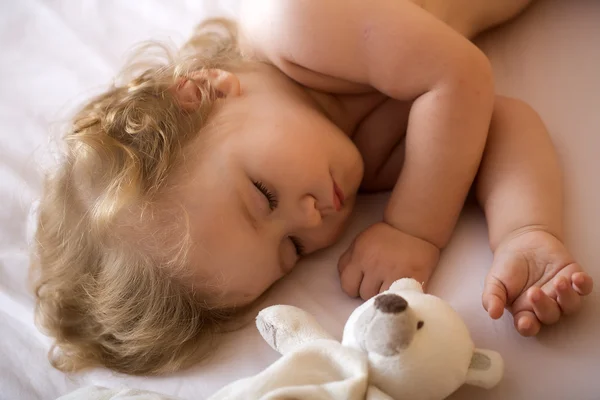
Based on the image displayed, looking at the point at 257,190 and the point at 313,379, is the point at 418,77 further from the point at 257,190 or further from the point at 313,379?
the point at 313,379

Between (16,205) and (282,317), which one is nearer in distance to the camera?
(282,317)

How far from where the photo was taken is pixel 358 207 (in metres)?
0.96

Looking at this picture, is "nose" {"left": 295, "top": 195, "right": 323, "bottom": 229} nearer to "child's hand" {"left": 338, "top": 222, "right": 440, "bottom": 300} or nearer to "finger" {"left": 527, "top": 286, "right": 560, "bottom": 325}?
"child's hand" {"left": 338, "top": 222, "right": 440, "bottom": 300}

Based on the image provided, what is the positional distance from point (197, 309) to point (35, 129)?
1.82 feet

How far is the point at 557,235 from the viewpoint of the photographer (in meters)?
0.74

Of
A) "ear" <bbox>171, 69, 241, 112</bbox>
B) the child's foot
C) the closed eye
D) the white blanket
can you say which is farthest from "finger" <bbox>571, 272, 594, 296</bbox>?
"ear" <bbox>171, 69, 241, 112</bbox>

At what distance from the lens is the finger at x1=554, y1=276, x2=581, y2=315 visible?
2.16 ft

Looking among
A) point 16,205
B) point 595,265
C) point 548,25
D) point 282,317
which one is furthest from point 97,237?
point 548,25

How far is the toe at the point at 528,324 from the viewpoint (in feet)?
2.20

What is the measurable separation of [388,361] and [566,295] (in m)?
0.21

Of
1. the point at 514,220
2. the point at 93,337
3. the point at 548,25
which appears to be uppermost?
the point at 548,25

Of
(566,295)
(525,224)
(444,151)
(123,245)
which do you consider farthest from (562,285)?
(123,245)

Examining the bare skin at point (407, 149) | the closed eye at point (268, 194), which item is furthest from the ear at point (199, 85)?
the closed eye at point (268, 194)

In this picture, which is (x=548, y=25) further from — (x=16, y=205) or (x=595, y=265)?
(x=16, y=205)
